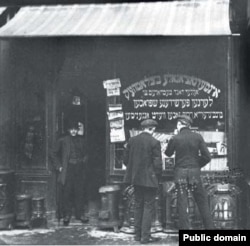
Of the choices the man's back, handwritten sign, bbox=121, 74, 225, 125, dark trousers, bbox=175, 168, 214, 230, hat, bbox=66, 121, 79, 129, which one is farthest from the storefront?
the man's back

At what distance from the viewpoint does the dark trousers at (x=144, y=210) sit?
9.03 m

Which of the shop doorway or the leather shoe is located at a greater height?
the shop doorway

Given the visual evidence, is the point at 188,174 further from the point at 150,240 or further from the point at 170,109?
the point at 170,109

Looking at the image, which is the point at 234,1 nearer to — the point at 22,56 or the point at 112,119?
the point at 112,119

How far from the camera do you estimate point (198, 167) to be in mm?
9141

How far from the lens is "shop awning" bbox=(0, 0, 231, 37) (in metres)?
8.76

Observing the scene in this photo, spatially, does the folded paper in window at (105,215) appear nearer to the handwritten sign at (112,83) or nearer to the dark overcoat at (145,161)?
the dark overcoat at (145,161)

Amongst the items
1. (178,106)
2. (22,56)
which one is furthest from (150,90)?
(22,56)

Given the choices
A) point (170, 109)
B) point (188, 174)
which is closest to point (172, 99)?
point (170, 109)

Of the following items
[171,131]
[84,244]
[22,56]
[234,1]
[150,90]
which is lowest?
[84,244]

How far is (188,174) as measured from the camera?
29.7 feet

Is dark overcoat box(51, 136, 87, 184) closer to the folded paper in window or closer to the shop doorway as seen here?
the shop doorway

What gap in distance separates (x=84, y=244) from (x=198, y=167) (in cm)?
207

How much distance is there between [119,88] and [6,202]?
8.82 feet
